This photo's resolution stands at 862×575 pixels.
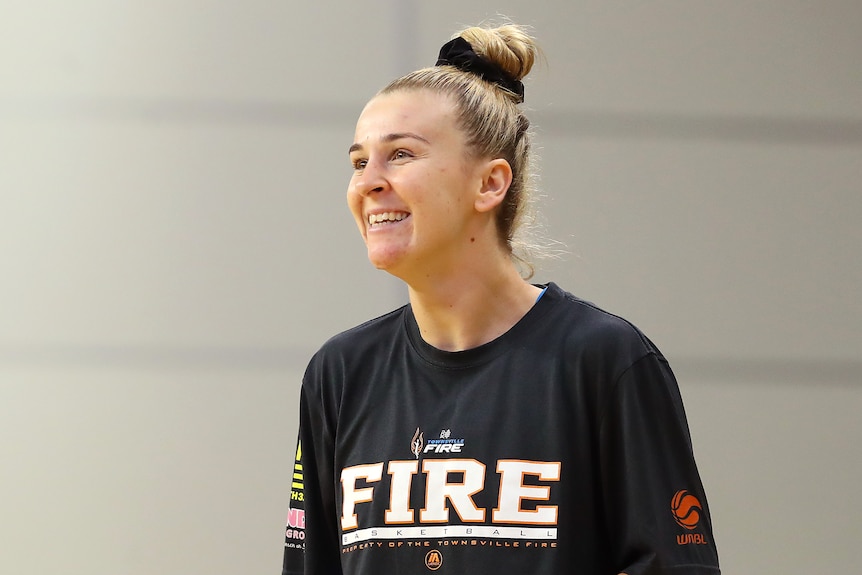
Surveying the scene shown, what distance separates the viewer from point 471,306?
1.54 metres

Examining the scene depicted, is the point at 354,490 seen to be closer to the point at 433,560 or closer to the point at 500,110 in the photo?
the point at 433,560

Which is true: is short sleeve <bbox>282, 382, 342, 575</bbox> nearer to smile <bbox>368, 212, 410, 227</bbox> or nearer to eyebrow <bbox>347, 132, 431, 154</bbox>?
smile <bbox>368, 212, 410, 227</bbox>

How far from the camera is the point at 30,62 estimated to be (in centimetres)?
269

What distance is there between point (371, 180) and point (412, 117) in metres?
0.12

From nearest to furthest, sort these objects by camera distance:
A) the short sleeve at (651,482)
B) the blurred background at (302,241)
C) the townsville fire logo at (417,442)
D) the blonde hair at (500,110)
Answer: the short sleeve at (651,482)
the townsville fire logo at (417,442)
the blonde hair at (500,110)
the blurred background at (302,241)

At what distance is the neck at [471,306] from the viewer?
5.02 ft

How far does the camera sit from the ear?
60.9 inches

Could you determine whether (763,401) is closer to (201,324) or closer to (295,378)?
(295,378)

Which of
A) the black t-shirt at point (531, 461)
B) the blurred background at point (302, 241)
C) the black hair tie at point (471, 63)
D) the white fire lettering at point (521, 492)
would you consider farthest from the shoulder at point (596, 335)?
the blurred background at point (302, 241)

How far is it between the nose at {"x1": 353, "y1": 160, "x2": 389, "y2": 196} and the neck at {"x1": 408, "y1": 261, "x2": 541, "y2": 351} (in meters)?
0.16

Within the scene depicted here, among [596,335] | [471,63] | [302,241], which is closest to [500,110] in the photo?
[471,63]

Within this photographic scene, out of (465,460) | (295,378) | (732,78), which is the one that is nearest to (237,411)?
(295,378)

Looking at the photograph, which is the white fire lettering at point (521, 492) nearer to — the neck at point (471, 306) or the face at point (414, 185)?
the neck at point (471, 306)

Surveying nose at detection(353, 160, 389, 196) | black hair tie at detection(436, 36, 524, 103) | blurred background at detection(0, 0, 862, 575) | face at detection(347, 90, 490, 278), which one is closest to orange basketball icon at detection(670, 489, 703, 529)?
face at detection(347, 90, 490, 278)
